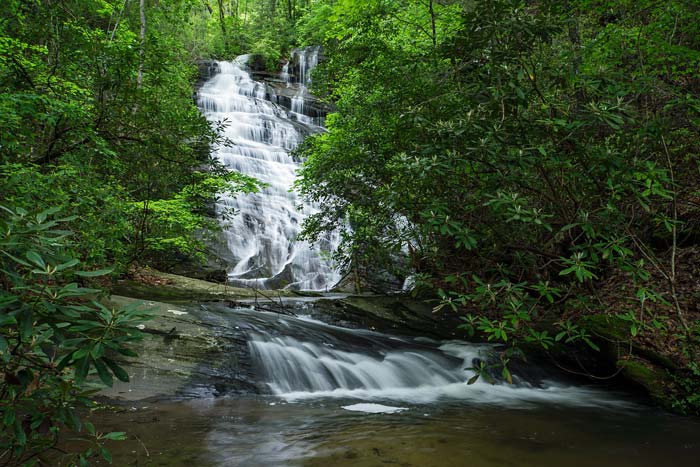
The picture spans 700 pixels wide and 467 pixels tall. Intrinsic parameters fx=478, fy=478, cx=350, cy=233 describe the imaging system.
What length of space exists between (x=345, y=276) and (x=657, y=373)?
30.8 feet

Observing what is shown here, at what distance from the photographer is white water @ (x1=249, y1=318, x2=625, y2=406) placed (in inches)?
271

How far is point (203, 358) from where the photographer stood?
682 centimetres

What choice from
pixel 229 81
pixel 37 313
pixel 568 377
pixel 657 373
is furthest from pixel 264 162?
pixel 37 313

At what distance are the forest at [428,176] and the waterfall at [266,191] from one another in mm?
2674

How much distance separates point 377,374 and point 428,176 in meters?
3.77

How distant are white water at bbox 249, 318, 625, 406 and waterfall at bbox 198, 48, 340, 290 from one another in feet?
15.6

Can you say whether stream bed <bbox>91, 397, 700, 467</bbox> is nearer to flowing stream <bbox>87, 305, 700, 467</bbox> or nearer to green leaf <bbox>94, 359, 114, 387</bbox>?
flowing stream <bbox>87, 305, 700, 467</bbox>

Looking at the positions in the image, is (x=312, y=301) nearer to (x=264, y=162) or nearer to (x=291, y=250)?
(x=291, y=250)

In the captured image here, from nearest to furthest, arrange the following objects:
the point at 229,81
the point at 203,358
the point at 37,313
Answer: the point at 37,313
the point at 203,358
the point at 229,81

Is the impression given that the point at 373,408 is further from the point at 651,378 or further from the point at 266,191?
the point at 266,191

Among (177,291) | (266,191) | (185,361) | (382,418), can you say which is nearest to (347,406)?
(382,418)

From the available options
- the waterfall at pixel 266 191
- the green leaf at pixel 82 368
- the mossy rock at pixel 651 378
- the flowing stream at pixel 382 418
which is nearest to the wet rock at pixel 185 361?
the flowing stream at pixel 382 418

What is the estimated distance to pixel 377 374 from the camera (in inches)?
296

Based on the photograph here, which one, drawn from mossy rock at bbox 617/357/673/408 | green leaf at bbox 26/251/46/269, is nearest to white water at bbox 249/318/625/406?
mossy rock at bbox 617/357/673/408
